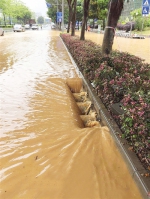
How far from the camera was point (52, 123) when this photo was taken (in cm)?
380

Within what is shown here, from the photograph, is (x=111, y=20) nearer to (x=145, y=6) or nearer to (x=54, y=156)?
(x=54, y=156)

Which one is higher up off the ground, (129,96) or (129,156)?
(129,96)

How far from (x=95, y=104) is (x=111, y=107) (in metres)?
0.91

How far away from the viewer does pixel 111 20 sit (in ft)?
20.9

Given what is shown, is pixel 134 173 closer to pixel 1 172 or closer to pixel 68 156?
pixel 68 156

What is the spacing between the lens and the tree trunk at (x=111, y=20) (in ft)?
19.8

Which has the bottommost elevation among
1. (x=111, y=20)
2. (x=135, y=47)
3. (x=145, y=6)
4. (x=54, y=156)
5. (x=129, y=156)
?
(x=54, y=156)

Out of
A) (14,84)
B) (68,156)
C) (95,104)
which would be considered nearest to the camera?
(68,156)

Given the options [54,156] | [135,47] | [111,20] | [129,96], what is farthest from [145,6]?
[54,156]

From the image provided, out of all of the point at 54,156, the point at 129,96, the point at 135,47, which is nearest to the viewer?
the point at 54,156

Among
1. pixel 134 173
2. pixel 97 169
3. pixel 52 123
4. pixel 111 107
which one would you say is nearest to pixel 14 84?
pixel 52 123

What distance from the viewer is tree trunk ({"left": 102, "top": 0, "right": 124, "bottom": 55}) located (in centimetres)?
603

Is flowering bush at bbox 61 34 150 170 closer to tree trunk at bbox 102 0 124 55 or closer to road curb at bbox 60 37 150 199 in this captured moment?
Result: road curb at bbox 60 37 150 199

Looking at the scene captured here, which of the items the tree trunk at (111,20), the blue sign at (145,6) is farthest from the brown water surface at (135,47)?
the blue sign at (145,6)
